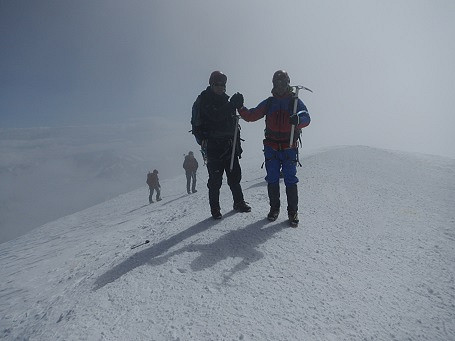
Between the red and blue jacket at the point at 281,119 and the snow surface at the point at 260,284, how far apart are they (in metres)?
1.55

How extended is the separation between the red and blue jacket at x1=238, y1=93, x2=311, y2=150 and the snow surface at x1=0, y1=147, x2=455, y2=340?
1553 mm

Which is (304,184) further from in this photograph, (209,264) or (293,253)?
(209,264)

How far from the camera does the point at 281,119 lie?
500 cm

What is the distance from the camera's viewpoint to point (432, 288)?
126 inches

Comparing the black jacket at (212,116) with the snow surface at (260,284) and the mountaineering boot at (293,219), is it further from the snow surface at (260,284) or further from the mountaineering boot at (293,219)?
the mountaineering boot at (293,219)

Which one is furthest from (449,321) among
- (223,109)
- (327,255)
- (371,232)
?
(223,109)

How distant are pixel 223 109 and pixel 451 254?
457 centimetres

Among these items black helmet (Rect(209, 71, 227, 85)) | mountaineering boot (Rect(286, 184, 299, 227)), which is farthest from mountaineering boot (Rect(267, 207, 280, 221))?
black helmet (Rect(209, 71, 227, 85))

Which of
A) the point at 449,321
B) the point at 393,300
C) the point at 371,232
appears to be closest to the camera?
the point at 449,321

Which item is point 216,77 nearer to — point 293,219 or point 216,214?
point 216,214

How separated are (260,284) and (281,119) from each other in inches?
120

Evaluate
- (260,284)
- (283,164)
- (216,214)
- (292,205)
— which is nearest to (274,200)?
(292,205)

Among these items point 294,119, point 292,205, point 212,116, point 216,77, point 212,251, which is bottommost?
point 212,251

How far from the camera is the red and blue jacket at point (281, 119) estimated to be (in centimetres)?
494
